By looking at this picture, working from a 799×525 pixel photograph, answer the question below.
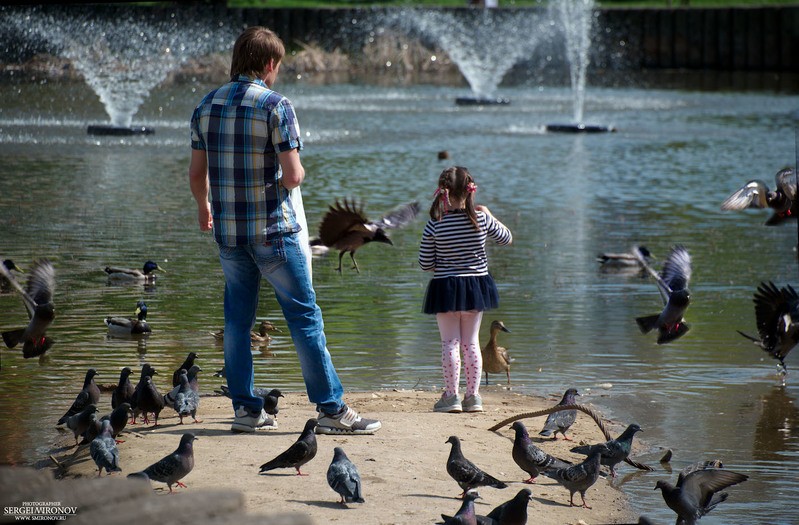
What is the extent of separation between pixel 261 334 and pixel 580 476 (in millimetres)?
4426

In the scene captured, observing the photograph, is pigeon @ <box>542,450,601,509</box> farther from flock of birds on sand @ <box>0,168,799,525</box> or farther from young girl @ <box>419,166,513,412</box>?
young girl @ <box>419,166,513,412</box>

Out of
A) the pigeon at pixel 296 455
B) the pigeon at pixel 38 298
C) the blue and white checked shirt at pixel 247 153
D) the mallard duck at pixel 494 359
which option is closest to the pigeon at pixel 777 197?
the mallard duck at pixel 494 359

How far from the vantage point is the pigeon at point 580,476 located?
6.46m

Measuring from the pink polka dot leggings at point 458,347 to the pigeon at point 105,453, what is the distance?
240 cm

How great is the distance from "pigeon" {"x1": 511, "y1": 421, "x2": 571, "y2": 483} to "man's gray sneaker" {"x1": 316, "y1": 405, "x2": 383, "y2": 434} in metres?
0.87

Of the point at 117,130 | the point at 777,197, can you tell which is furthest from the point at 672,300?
the point at 117,130

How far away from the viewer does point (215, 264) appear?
1353cm

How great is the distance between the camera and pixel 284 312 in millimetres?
6781

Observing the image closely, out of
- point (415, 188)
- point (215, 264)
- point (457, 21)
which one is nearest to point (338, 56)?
point (457, 21)

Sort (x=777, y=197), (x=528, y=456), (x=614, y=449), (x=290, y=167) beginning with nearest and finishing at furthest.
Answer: (x=290, y=167)
(x=528, y=456)
(x=614, y=449)
(x=777, y=197)

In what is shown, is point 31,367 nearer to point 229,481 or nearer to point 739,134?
point 229,481

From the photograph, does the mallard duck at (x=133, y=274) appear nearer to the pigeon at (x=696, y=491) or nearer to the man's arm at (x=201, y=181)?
the man's arm at (x=201, y=181)

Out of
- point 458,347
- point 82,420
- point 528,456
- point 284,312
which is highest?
point 284,312

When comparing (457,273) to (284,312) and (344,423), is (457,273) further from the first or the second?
(284,312)
